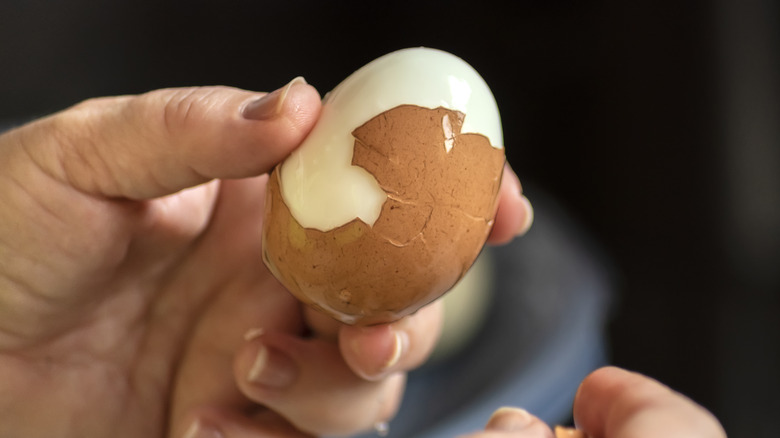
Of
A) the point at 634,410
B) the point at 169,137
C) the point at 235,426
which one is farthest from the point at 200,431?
the point at 634,410

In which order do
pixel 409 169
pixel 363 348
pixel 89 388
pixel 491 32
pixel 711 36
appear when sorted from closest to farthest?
pixel 409 169 → pixel 363 348 → pixel 89 388 → pixel 711 36 → pixel 491 32

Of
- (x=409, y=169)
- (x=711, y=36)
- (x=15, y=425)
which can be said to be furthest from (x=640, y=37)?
(x=15, y=425)

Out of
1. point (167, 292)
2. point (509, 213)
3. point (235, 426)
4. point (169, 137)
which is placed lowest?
point (235, 426)

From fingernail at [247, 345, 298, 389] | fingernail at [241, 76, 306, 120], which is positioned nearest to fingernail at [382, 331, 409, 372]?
fingernail at [247, 345, 298, 389]

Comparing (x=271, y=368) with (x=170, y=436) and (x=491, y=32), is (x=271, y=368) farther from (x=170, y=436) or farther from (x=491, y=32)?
(x=491, y=32)

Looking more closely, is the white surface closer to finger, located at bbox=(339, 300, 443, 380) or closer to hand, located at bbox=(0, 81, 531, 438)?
hand, located at bbox=(0, 81, 531, 438)

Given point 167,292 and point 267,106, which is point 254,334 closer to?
point 167,292
